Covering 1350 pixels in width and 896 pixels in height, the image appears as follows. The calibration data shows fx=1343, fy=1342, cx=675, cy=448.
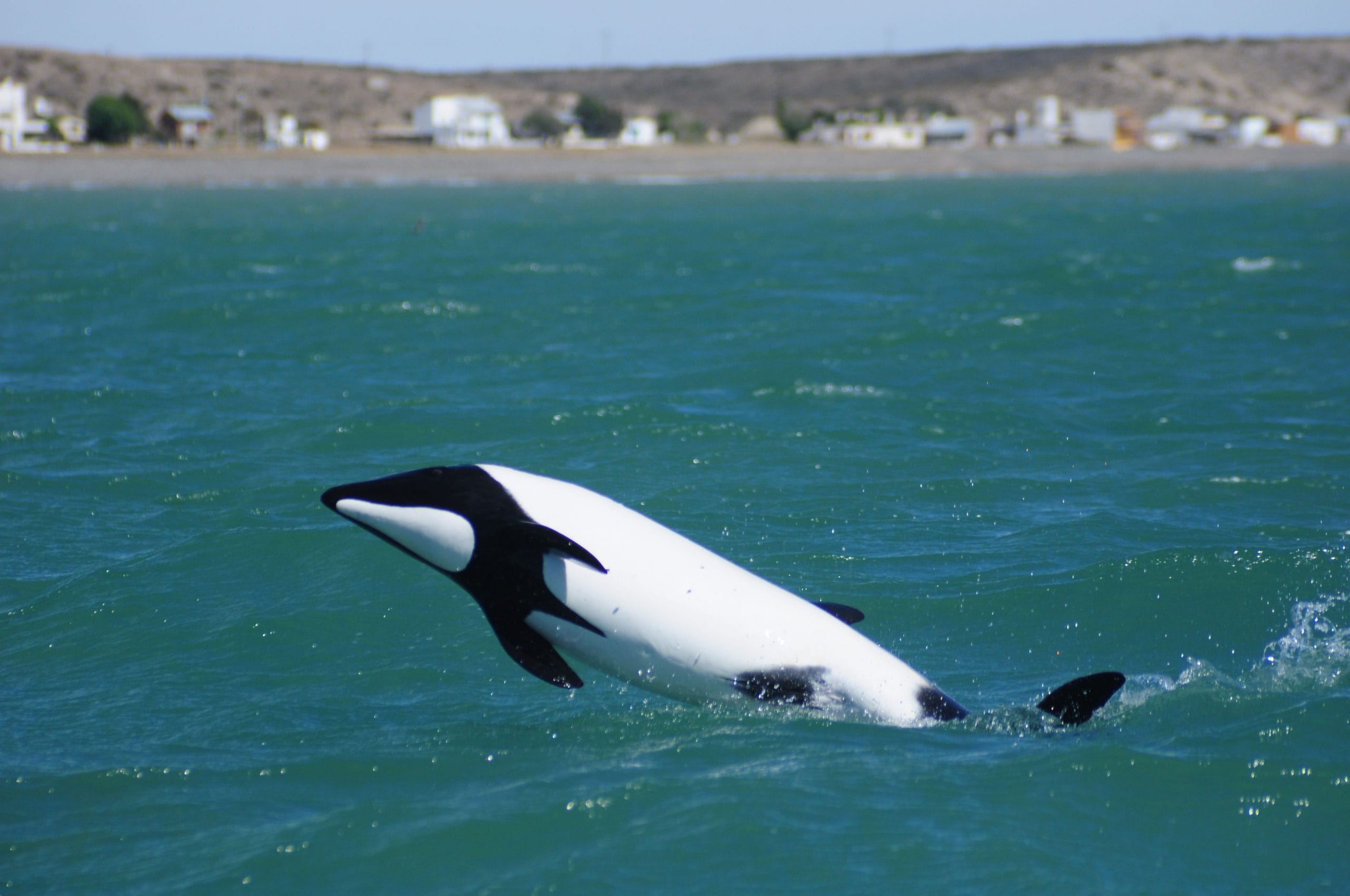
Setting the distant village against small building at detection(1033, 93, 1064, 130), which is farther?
small building at detection(1033, 93, 1064, 130)

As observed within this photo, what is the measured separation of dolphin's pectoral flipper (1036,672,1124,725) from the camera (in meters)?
9.21

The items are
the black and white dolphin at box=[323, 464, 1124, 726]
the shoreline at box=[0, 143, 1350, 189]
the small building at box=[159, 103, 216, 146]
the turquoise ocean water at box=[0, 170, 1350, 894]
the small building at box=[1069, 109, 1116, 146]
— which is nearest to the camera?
the turquoise ocean water at box=[0, 170, 1350, 894]

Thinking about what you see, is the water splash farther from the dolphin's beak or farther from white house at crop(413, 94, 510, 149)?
white house at crop(413, 94, 510, 149)

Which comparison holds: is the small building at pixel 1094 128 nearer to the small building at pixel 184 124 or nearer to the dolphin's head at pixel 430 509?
the small building at pixel 184 124

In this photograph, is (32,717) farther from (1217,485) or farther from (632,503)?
(1217,485)

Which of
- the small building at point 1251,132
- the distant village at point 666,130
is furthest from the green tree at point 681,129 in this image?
the small building at point 1251,132

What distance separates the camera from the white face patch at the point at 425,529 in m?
9.20

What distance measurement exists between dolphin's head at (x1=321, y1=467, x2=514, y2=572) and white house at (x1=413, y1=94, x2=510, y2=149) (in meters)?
140

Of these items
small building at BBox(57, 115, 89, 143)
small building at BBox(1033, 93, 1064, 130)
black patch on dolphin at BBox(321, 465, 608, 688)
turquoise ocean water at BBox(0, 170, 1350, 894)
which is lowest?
turquoise ocean water at BBox(0, 170, 1350, 894)

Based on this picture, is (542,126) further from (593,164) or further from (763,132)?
(593,164)

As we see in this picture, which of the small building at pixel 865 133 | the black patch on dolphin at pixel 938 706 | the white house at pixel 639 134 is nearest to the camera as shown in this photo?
the black patch on dolphin at pixel 938 706

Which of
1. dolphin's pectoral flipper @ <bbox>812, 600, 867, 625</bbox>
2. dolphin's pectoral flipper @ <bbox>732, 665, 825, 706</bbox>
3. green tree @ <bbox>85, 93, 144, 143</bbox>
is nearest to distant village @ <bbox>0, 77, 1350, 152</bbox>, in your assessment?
green tree @ <bbox>85, 93, 144, 143</bbox>

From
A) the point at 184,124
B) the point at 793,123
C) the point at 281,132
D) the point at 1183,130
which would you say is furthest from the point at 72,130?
the point at 1183,130

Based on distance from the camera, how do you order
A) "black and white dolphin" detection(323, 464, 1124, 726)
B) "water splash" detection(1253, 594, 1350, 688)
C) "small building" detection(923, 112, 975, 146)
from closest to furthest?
"black and white dolphin" detection(323, 464, 1124, 726), "water splash" detection(1253, 594, 1350, 688), "small building" detection(923, 112, 975, 146)
